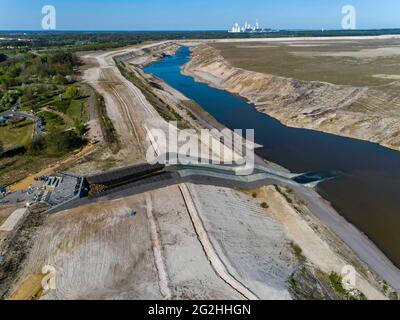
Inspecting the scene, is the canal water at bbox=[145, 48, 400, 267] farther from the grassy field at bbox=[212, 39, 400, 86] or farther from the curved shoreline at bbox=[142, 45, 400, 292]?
the grassy field at bbox=[212, 39, 400, 86]

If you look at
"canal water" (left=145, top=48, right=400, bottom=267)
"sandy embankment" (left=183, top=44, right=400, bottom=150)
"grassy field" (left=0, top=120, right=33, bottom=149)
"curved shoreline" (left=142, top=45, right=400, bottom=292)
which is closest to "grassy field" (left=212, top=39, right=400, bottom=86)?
"sandy embankment" (left=183, top=44, right=400, bottom=150)

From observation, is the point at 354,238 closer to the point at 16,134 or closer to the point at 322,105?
the point at 322,105

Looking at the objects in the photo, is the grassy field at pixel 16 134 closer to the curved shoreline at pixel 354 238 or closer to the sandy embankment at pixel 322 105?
the curved shoreline at pixel 354 238

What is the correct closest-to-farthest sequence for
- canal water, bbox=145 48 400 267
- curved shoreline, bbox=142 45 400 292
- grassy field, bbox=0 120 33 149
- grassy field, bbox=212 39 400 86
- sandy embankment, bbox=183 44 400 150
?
1. curved shoreline, bbox=142 45 400 292
2. canal water, bbox=145 48 400 267
3. grassy field, bbox=0 120 33 149
4. sandy embankment, bbox=183 44 400 150
5. grassy field, bbox=212 39 400 86

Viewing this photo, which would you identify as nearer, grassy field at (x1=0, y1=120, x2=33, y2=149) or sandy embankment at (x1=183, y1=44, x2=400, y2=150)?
grassy field at (x1=0, y1=120, x2=33, y2=149)

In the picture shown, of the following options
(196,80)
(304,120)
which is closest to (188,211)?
(304,120)

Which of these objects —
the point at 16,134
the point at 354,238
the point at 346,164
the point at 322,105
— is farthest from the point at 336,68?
the point at 16,134
